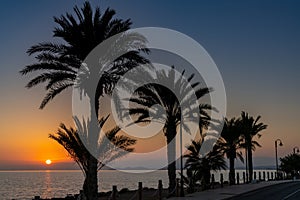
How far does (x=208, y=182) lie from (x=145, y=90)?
461 inches

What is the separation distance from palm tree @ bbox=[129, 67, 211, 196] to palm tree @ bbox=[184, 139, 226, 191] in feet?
17.9

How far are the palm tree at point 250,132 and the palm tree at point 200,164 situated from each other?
37.2 ft

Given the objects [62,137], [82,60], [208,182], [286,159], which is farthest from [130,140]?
[286,159]

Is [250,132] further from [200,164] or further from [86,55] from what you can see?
[86,55]

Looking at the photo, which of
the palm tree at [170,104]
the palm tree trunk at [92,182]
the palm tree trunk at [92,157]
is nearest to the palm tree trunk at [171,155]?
the palm tree at [170,104]

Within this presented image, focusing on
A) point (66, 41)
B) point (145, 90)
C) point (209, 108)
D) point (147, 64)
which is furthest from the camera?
point (209, 108)

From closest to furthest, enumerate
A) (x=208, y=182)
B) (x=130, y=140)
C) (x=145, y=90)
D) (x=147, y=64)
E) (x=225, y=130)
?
(x=147, y=64) < (x=130, y=140) < (x=145, y=90) < (x=208, y=182) < (x=225, y=130)

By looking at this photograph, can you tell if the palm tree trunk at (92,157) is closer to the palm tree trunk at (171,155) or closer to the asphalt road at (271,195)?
the palm tree trunk at (171,155)

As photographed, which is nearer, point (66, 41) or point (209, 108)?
point (66, 41)

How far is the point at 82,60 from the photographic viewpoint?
20609mm

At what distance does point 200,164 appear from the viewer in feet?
113

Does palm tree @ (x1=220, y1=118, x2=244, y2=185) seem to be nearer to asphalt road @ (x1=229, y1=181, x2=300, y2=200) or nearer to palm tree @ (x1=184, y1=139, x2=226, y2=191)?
palm tree @ (x1=184, y1=139, x2=226, y2=191)

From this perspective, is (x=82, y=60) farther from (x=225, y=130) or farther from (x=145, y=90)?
(x=225, y=130)

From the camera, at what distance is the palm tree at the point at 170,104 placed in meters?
28.3
